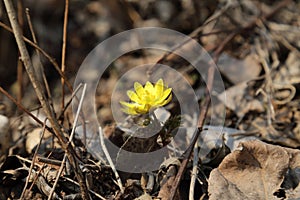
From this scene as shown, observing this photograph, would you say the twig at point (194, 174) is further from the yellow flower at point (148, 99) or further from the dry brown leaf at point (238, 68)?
the dry brown leaf at point (238, 68)

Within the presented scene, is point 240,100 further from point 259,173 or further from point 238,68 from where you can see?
point 259,173

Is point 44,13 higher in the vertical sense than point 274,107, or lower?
higher

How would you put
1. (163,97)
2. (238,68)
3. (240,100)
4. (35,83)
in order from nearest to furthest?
(35,83)
(163,97)
(240,100)
(238,68)

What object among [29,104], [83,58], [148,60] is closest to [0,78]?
[29,104]

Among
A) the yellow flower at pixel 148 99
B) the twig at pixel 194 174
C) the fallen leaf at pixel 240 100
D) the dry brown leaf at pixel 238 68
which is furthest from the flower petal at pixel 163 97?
the dry brown leaf at pixel 238 68

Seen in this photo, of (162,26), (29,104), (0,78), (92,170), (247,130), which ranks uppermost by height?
(162,26)

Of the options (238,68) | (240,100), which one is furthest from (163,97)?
(238,68)

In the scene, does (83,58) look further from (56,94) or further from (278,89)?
(278,89)

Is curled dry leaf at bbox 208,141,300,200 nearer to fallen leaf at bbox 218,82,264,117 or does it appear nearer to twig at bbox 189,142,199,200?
twig at bbox 189,142,199,200

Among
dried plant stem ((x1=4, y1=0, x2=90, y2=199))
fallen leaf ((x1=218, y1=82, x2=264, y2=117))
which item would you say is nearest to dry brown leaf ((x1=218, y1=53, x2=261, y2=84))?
fallen leaf ((x1=218, y1=82, x2=264, y2=117))
